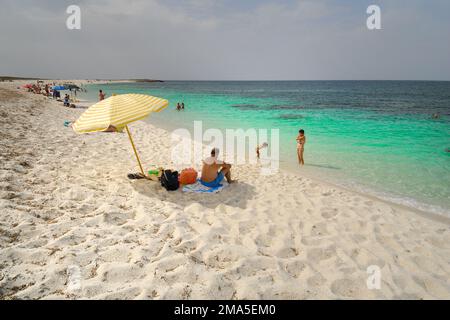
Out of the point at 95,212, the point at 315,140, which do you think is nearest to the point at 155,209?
the point at 95,212

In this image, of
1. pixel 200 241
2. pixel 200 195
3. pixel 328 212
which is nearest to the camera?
pixel 200 241

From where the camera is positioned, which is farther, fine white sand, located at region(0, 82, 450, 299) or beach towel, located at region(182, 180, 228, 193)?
beach towel, located at region(182, 180, 228, 193)

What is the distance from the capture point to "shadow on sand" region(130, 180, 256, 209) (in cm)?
550

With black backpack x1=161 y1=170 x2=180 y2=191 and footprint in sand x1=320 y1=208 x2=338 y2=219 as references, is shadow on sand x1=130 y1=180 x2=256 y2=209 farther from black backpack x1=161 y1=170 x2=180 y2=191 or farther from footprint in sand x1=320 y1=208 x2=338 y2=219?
footprint in sand x1=320 y1=208 x2=338 y2=219

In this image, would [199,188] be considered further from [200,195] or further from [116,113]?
[116,113]

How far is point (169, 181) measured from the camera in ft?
19.5

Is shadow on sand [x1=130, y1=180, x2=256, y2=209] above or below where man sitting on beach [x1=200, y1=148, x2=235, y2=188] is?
below

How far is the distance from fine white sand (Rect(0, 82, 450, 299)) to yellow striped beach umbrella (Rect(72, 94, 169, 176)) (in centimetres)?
143

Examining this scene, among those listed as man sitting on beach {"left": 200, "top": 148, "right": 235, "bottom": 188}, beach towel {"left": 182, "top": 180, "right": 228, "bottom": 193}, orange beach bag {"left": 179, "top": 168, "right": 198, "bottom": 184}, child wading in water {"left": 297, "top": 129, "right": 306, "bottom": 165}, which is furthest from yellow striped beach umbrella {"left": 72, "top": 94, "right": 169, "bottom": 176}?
child wading in water {"left": 297, "top": 129, "right": 306, "bottom": 165}

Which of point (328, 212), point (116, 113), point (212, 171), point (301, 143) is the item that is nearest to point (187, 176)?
point (212, 171)

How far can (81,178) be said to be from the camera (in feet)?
20.0

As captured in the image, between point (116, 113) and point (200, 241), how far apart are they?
324 cm
